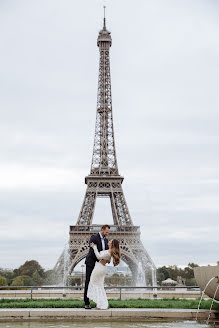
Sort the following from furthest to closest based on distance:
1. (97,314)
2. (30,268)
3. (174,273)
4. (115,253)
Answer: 1. (30,268)
2. (174,273)
3. (115,253)
4. (97,314)

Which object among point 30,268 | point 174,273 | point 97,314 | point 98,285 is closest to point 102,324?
point 97,314

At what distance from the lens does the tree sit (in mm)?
85562

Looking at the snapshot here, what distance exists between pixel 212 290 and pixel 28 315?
4.00 metres

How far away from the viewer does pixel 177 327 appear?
8234 mm

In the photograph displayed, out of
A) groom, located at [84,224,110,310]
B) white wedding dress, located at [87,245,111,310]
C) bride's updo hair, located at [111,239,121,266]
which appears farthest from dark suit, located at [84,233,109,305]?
bride's updo hair, located at [111,239,121,266]

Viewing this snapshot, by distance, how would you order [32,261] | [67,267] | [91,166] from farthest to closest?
[32,261] → [91,166] → [67,267]

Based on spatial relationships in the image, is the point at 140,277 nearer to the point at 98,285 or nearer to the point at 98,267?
the point at 98,285

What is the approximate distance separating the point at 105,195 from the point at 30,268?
32150 mm

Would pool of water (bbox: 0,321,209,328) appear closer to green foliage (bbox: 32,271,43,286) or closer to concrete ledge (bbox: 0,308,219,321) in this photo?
concrete ledge (bbox: 0,308,219,321)

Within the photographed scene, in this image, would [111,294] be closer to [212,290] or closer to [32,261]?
[212,290]

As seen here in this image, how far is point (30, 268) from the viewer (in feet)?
286

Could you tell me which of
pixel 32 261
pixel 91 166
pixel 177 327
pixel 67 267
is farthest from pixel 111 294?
pixel 32 261

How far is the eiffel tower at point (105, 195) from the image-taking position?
56.1 metres

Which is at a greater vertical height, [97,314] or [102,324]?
[97,314]
